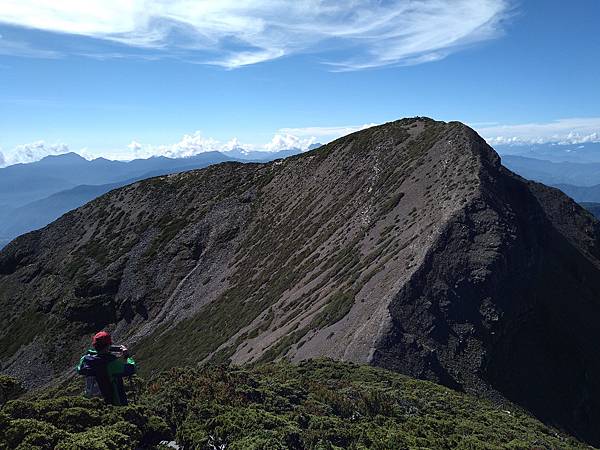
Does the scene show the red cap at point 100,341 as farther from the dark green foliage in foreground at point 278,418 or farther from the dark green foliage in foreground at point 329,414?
the dark green foliage in foreground at point 329,414

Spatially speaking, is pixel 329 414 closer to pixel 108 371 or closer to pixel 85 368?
pixel 108 371

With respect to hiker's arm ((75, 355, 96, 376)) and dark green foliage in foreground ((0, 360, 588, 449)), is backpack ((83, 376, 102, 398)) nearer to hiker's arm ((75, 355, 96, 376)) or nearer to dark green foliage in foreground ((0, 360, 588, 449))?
dark green foliage in foreground ((0, 360, 588, 449))

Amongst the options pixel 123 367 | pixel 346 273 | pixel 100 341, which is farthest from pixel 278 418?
pixel 346 273

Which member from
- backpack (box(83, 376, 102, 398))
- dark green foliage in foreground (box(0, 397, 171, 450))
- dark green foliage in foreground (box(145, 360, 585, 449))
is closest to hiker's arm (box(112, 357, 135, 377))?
dark green foliage in foreground (box(0, 397, 171, 450))

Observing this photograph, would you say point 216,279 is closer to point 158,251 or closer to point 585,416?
point 158,251

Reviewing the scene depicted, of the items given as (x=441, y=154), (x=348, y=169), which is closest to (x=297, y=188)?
(x=348, y=169)

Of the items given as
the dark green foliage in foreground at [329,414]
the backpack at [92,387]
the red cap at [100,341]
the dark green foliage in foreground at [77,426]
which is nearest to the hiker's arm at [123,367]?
the red cap at [100,341]
